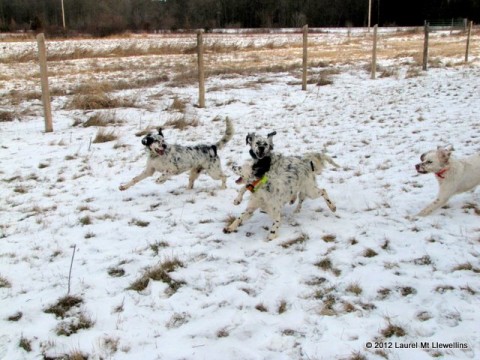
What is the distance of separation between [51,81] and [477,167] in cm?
1628

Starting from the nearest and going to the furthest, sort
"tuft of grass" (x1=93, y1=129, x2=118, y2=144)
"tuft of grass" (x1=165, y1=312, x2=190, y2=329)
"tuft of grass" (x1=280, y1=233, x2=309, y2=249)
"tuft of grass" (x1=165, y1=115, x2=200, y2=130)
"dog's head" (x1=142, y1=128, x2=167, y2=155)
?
"tuft of grass" (x1=165, y1=312, x2=190, y2=329) → "tuft of grass" (x1=280, y1=233, x2=309, y2=249) → "dog's head" (x1=142, y1=128, x2=167, y2=155) → "tuft of grass" (x1=93, y1=129, x2=118, y2=144) → "tuft of grass" (x1=165, y1=115, x2=200, y2=130)

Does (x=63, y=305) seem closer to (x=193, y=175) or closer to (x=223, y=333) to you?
(x=223, y=333)

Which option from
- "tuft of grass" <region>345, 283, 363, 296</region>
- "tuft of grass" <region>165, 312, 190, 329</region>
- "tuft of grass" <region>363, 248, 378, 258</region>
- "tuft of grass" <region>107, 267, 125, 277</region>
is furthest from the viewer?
"tuft of grass" <region>363, 248, 378, 258</region>

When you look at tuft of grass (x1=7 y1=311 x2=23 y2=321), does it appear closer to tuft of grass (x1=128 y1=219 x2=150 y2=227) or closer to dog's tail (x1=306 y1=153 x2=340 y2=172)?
tuft of grass (x1=128 y1=219 x2=150 y2=227)

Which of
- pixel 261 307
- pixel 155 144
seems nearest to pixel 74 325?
pixel 261 307

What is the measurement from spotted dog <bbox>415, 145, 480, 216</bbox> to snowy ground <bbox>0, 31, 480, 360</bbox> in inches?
7.8

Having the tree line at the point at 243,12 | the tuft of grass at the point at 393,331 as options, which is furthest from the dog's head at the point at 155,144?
the tree line at the point at 243,12

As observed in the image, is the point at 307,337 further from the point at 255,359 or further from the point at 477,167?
A: the point at 477,167

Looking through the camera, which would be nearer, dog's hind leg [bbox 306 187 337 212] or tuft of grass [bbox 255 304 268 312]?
tuft of grass [bbox 255 304 268 312]

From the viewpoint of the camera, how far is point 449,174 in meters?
5.29

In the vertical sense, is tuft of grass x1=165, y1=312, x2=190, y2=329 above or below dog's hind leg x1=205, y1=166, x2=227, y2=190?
below

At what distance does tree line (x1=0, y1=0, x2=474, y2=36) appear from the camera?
2662 inches

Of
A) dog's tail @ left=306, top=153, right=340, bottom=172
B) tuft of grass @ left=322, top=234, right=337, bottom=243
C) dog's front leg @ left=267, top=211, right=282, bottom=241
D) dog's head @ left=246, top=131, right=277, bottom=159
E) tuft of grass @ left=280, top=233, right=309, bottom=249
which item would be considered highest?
dog's head @ left=246, top=131, right=277, bottom=159

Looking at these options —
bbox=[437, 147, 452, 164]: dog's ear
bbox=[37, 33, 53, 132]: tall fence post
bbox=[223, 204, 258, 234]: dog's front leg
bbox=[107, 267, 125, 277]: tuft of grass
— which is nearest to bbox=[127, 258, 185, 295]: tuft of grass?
bbox=[107, 267, 125, 277]: tuft of grass
